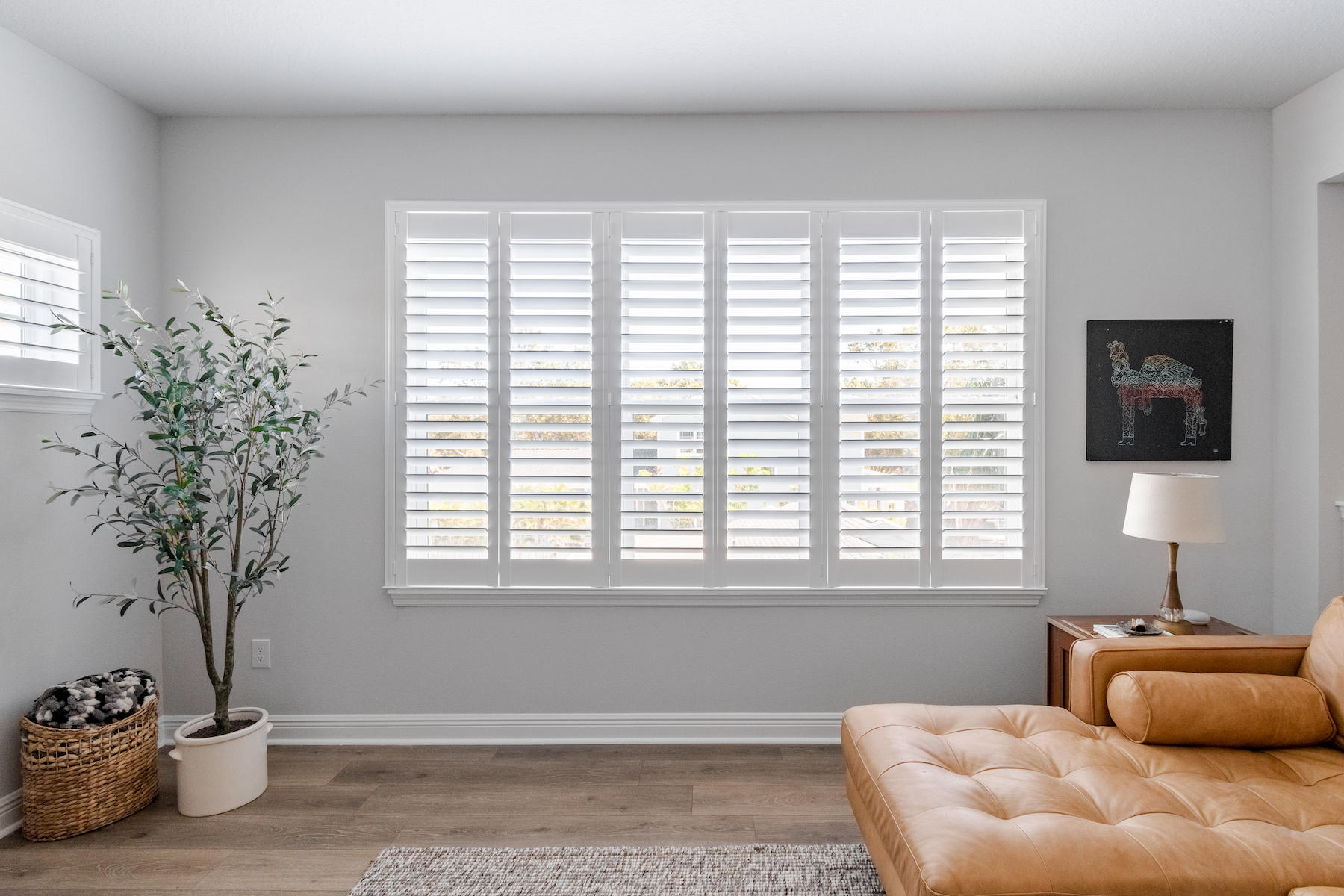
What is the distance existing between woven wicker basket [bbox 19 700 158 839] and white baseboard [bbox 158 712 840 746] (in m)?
0.67

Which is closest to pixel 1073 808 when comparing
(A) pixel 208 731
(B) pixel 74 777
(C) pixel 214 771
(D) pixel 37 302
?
(C) pixel 214 771

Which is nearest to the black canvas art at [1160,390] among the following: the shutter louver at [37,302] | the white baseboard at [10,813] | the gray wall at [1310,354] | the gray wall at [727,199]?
the gray wall at [727,199]

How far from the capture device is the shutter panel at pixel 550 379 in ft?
9.97

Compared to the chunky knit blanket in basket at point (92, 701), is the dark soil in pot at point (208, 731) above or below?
A: below

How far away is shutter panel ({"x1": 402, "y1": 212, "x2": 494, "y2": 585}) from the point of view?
9.97ft

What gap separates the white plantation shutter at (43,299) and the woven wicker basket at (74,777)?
3.87ft

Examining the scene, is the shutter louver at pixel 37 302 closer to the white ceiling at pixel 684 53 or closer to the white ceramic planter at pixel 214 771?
the white ceiling at pixel 684 53

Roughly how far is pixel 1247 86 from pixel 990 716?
2617mm

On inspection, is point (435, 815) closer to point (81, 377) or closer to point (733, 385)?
point (733, 385)

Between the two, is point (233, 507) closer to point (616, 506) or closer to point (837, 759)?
point (616, 506)

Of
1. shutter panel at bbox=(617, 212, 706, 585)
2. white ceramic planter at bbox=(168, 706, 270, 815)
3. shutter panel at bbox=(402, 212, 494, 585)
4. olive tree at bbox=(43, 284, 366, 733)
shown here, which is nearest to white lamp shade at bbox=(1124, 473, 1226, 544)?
shutter panel at bbox=(617, 212, 706, 585)

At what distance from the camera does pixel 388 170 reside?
3066 mm

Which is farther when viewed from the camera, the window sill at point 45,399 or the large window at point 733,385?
the large window at point 733,385

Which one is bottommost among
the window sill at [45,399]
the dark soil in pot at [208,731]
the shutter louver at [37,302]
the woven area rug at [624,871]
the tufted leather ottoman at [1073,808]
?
the woven area rug at [624,871]
